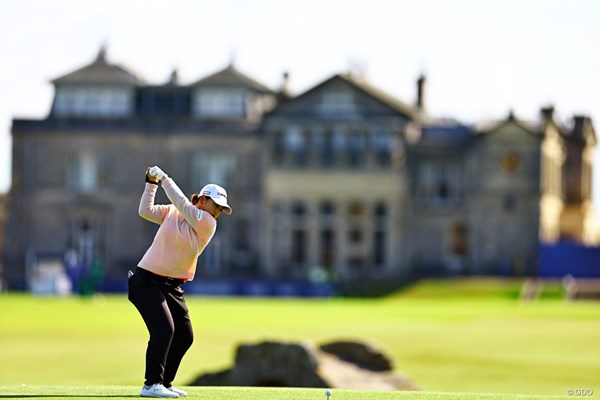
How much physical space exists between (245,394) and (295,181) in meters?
72.1

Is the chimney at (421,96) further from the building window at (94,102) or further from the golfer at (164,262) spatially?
the golfer at (164,262)

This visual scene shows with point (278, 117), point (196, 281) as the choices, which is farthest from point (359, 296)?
A: point (278, 117)

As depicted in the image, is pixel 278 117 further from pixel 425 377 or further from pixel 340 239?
pixel 425 377

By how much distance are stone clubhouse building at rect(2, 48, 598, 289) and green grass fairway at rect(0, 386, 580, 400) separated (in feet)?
222

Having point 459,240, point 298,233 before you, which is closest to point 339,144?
point 298,233

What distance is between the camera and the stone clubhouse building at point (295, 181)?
8606 centimetres

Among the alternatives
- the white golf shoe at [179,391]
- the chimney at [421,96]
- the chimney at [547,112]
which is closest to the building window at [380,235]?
the chimney at [421,96]

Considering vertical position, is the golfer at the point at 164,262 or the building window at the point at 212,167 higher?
the building window at the point at 212,167

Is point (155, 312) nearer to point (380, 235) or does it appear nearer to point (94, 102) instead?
point (380, 235)

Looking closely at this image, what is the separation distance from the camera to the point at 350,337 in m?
38.2

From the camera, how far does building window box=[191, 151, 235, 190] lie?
8838cm

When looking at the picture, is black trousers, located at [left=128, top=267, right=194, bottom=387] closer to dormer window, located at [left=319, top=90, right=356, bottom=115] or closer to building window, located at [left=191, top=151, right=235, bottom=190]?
dormer window, located at [left=319, top=90, right=356, bottom=115]

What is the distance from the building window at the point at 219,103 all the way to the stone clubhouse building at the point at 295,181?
0.25ft

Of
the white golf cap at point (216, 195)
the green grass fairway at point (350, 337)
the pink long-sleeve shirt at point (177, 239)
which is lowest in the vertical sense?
the green grass fairway at point (350, 337)
